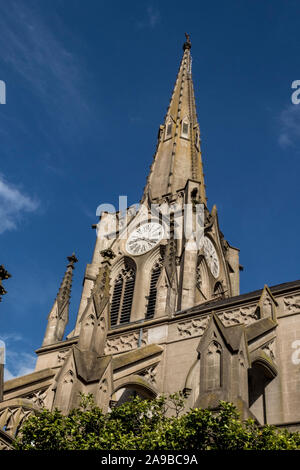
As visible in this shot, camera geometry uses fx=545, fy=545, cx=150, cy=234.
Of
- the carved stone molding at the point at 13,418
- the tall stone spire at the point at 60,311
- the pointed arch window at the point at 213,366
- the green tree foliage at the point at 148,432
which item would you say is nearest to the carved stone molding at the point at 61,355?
the tall stone spire at the point at 60,311

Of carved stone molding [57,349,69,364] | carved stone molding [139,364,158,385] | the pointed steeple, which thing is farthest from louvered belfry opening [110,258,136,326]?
carved stone molding [139,364,158,385]

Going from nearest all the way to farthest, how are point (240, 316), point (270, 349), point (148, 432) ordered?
point (148, 432), point (270, 349), point (240, 316)

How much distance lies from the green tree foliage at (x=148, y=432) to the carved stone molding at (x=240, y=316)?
23.7 ft

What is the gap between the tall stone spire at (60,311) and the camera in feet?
87.1

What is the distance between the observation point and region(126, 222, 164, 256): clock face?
31672 mm

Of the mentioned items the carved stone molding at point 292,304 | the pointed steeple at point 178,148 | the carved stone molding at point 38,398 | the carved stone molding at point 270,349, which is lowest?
the carved stone molding at point 38,398

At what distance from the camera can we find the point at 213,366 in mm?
13477

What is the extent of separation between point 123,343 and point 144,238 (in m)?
11.5

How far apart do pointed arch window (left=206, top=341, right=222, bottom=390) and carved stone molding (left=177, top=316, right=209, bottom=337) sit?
5.74 metres

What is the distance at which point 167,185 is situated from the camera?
3684cm

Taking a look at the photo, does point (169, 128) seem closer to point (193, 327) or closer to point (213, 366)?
point (193, 327)

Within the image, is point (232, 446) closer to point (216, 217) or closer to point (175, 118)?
point (216, 217)

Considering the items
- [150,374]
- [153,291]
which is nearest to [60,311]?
[153,291]

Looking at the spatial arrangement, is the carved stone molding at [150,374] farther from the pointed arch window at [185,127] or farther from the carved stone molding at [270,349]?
the pointed arch window at [185,127]
